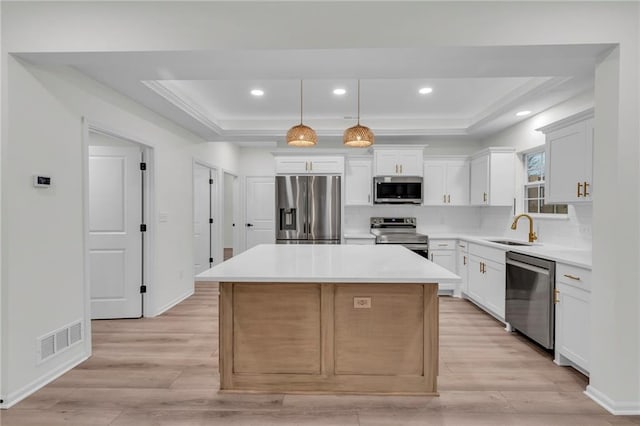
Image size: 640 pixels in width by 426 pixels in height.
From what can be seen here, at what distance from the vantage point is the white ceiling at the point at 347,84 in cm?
233

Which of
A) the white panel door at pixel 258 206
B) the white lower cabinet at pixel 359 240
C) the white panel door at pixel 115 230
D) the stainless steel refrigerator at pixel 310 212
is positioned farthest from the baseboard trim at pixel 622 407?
the white panel door at pixel 258 206

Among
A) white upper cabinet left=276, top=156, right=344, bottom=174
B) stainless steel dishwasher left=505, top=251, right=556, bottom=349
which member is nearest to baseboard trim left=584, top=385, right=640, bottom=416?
stainless steel dishwasher left=505, top=251, right=556, bottom=349

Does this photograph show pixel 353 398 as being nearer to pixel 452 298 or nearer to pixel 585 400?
pixel 585 400

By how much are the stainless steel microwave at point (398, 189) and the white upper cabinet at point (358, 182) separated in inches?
6.0

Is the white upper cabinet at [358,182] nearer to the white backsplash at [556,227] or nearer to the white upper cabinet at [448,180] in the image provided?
the white upper cabinet at [448,180]

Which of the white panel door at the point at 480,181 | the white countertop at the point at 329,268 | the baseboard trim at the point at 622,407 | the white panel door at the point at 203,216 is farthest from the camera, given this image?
the white panel door at the point at 203,216

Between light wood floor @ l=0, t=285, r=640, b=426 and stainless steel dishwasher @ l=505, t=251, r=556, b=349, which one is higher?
stainless steel dishwasher @ l=505, t=251, r=556, b=349

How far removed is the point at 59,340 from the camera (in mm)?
2609

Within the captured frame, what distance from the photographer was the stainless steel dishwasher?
9.52ft

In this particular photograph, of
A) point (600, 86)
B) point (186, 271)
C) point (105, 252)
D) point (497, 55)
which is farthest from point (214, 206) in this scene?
point (600, 86)

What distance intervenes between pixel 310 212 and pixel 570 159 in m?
3.27

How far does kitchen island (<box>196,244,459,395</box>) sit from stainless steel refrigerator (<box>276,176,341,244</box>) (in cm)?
292

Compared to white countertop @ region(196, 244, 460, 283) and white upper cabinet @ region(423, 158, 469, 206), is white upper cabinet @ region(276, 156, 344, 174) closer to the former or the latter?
white upper cabinet @ region(423, 158, 469, 206)

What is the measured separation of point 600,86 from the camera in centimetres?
→ 231
